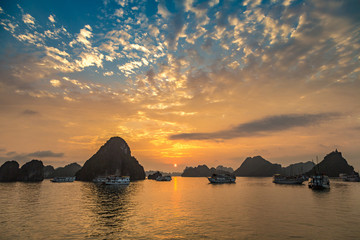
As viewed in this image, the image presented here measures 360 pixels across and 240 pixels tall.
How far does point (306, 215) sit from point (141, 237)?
113 feet

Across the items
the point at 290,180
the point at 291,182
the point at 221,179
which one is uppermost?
the point at 290,180

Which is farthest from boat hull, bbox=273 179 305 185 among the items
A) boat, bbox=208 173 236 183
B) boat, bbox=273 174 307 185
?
boat, bbox=208 173 236 183

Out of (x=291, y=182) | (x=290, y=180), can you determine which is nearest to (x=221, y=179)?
(x=290, y=180)

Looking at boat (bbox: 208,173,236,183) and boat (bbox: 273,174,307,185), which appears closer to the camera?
boat (bbox: 273,174,307,185)

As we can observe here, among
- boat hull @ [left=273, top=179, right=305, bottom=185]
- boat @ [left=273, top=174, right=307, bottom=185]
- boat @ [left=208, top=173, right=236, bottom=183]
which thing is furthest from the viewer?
boat @ [left=208, top=173, right=236, bottom=183]

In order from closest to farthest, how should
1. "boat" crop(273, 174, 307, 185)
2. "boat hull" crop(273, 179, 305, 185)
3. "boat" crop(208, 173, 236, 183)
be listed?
"boat hull" crop(273, 179, 305, 185) → "boat" crop(273, 174, 307, 185) → "boat" crop(208, 173, 236, 183)

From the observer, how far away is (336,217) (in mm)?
39500

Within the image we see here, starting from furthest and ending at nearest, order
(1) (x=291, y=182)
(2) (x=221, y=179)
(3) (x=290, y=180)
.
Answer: (2) (x=221, y=179), (3) (x=290, y=180), (1) (x=291, y=182)

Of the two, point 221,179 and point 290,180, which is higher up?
point 290,180

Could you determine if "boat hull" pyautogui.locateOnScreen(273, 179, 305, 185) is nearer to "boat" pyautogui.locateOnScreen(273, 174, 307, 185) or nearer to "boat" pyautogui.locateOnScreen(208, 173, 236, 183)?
"boat" pyautogui.locateOnScreen(273, 174, 307, 185)

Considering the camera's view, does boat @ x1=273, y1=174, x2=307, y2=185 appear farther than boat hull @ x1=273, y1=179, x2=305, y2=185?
A: Yes

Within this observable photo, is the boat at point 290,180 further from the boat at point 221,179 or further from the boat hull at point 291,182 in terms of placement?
the boat at point 221,179

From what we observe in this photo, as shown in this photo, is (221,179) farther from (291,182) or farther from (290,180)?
(291,182)

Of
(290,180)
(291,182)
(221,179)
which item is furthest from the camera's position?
(221,179)
